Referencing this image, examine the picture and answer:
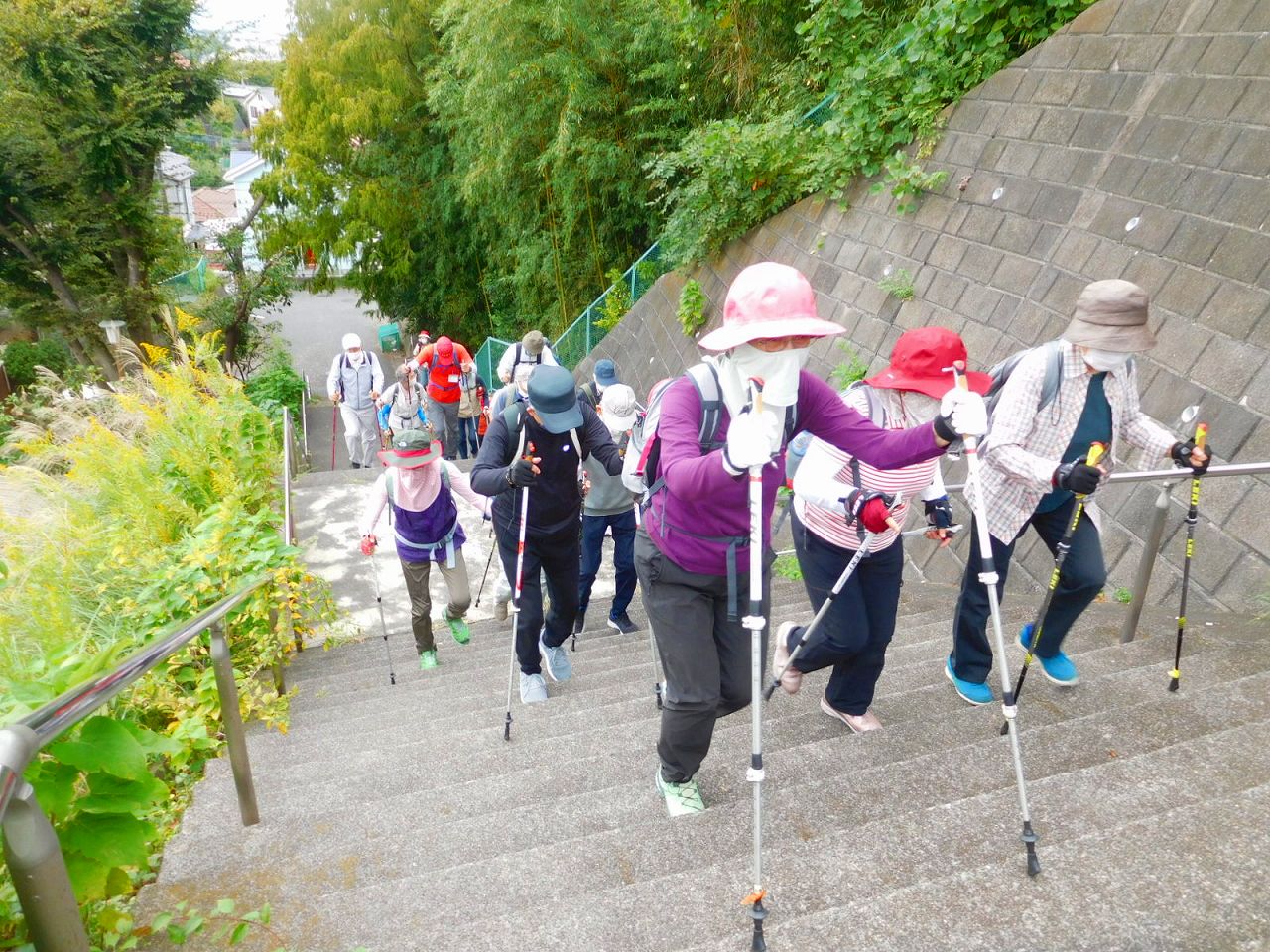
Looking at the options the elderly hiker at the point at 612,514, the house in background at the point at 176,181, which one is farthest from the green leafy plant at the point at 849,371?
the house in background at the point at 176,181

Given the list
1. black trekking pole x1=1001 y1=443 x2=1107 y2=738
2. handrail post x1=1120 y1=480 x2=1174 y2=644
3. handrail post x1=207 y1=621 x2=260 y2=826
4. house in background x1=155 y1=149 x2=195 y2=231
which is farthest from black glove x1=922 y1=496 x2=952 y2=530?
house in background x1=155 y1=149 x2=195 y2=231

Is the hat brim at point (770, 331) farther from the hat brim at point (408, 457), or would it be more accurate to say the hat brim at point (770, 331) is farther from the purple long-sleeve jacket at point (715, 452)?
the hat brim at point (408, 457)

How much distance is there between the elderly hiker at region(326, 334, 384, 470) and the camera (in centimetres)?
987

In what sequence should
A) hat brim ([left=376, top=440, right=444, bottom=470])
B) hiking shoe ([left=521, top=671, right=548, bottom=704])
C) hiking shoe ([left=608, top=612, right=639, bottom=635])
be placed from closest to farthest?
hiking shoe ([left=521, top=671, right=548, bottom=704])
hat brim ([left=376, top=440, right=444, bottom=470])
hiking shoe ([left=608, top=612, right=639, bottom=635])

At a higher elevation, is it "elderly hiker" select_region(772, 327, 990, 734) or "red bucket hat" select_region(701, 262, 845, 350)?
"red bucket hat" select_region(701, 262, 845, 350)

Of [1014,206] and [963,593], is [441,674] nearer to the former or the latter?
[963,593]

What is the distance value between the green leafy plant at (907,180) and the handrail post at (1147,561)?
13.7 ft

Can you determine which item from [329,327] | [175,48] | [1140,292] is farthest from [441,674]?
[329,327]

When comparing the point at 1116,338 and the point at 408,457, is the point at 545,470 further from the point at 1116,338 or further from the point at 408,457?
the point at 1116,338

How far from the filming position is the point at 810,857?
231 centimetres

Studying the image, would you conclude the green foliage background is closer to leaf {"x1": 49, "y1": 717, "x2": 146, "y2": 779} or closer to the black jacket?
leaf {"x1": 49, "y1": 717, "x2": 146, "y2": 779}

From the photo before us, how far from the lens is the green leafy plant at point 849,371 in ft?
21.9

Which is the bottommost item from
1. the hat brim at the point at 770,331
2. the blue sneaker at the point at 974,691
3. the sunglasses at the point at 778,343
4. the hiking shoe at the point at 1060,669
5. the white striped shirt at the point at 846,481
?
the blue sneaker at the point at 974,691

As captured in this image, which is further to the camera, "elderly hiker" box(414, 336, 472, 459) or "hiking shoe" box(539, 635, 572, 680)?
"elderly hiker" box(414, 336, 472, 459)
